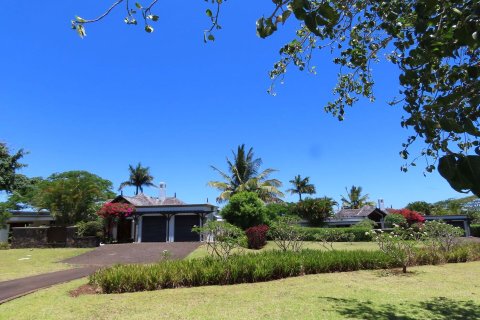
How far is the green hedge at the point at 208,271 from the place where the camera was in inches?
428

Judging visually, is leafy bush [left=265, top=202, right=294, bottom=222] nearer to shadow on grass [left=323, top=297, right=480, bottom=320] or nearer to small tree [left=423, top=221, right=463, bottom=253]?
small tree [left=423, top=221, right=463, bottom=253]

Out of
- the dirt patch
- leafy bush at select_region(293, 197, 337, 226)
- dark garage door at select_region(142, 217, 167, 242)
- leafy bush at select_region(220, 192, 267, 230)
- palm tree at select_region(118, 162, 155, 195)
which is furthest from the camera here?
palm tree at select_region(118, 162, 155, 195)

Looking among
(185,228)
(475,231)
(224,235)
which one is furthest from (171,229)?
(475,231)

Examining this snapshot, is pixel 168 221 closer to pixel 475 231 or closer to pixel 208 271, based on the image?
pixel 208 271

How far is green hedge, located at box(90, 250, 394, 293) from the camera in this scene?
10883mm

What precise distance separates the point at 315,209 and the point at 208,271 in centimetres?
2625

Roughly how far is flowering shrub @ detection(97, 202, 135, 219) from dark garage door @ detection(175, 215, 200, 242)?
13.3 ft

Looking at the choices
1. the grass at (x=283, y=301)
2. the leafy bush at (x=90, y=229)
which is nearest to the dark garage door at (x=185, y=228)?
the leafy bush at (x=90, y=229)

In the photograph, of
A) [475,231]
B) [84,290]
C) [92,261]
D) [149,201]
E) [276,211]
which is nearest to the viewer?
[84,290]

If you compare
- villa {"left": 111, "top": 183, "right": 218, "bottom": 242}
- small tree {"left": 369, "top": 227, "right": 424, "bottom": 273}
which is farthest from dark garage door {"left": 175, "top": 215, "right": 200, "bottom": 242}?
small tree {"left": 369, "top": 227, "right": 424, "bottom": 273}

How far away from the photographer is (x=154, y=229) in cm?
3120

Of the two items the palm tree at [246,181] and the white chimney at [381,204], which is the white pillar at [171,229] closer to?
the palm tree at [246,181]

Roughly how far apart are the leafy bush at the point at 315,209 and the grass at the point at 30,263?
67.7ft

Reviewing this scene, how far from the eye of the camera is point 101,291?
1073 centimetres
